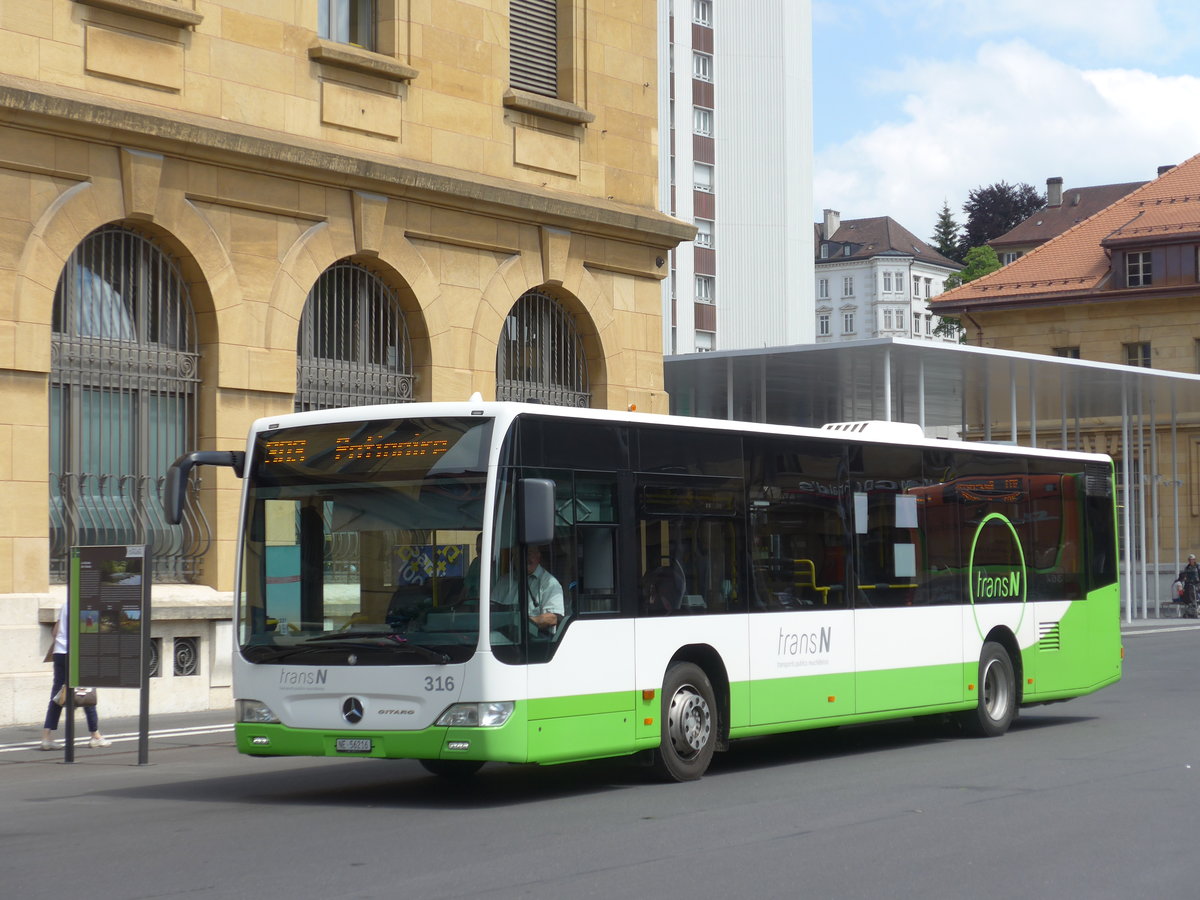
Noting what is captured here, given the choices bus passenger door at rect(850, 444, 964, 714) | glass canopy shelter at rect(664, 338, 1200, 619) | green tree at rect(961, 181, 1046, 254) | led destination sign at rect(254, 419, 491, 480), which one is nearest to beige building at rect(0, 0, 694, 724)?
glass canopy shelter at rect(664, 338, 1200, 619)

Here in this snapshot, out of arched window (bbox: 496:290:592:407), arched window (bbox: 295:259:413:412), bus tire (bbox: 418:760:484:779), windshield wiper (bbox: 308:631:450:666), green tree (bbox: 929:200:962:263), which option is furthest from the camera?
green tree (bbox: 929:200:962:263)

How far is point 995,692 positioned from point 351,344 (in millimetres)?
9471

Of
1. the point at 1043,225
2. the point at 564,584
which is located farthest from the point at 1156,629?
the point at 1043,225

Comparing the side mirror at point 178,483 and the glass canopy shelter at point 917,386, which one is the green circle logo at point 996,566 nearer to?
the side mirror at point 178,483

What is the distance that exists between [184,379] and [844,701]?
9162 mm

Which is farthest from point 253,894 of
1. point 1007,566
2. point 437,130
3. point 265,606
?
point 437,130

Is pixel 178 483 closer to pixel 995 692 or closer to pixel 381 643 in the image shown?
pixel 381 643

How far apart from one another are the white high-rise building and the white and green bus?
5800cm

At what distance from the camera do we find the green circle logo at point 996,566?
15.9 metres

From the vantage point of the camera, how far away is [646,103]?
2592cm

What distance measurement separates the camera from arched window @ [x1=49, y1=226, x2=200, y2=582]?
18.4 m

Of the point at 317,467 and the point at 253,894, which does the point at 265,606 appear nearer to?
the point at 317,467

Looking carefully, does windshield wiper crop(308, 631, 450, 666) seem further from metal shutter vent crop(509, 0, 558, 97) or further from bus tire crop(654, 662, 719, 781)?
metal shutter vent crop(509, 0, 558, 97)

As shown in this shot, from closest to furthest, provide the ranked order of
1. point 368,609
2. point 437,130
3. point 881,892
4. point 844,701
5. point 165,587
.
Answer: point 881,892, point 368,609, point 844,701, point 165,587, point 437,130
